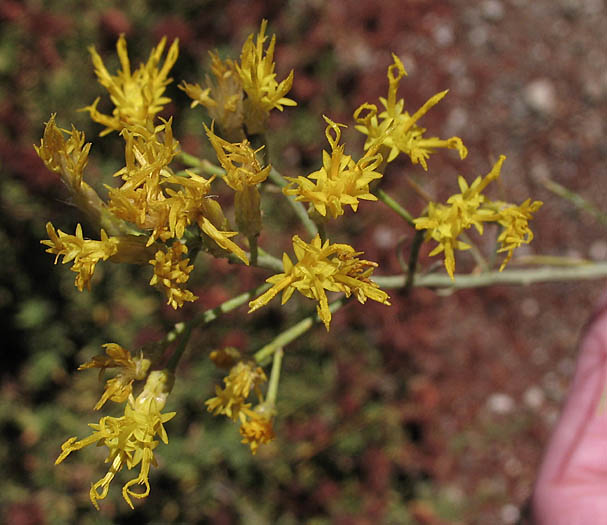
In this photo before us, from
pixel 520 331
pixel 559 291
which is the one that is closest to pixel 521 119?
pixel 559 291

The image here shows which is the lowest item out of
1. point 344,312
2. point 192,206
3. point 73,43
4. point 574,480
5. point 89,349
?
point 89,349

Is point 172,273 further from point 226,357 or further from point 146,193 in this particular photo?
point 226,357

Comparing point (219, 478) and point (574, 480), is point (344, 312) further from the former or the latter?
point (574, 480)

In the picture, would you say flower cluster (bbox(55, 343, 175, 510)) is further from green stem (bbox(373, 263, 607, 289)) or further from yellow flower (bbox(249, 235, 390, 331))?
green stem (bbox(373, 263, 607, 289))

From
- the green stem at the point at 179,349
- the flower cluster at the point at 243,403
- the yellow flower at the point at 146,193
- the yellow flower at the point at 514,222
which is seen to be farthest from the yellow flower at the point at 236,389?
the yellow flower at the point at 514,222

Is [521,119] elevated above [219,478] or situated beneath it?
elevated above

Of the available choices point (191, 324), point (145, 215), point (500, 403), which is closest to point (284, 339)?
point (191, 324)
